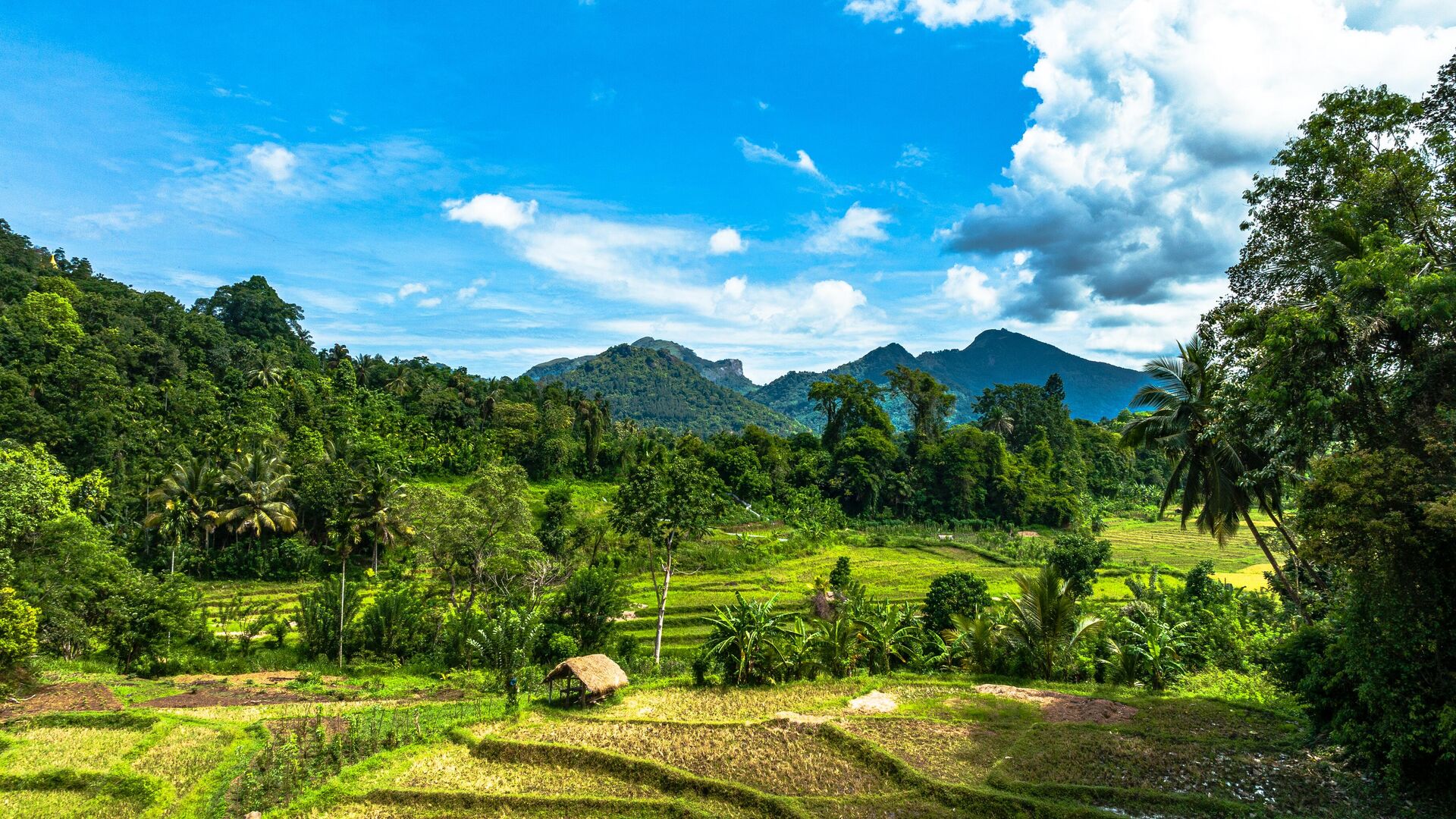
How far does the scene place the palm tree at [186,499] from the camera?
104 feet

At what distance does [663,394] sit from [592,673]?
15603 cm

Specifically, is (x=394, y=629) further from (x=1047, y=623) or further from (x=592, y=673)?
(x=1047, y=623)

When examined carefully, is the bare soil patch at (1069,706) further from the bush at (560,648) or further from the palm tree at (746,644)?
the bush at (560,648)

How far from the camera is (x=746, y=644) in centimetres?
1589

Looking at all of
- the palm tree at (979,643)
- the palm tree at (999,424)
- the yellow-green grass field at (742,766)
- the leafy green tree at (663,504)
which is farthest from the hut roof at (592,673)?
the palm tree at (999,424)

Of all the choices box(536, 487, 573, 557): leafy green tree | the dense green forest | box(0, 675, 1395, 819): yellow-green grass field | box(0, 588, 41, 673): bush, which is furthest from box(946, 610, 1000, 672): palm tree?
box(536, 487, 573, 557): leafy green tree

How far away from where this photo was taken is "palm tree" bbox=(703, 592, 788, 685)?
1593 cm

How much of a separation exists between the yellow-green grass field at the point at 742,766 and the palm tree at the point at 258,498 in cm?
2298

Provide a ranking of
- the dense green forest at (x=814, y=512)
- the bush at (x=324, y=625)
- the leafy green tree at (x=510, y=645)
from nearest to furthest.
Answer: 1. the dense green forest at (x=814, y=512)
2. the leafy green tree at (x=510, y=645)
3. the bush at (x=324, y=625)

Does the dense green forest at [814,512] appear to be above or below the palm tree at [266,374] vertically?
below

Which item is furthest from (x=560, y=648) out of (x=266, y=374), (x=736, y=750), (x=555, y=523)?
(x=266, y=374)

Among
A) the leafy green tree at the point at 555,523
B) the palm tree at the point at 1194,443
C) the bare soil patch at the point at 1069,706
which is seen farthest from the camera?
the leafy green tree at the point at 555,523

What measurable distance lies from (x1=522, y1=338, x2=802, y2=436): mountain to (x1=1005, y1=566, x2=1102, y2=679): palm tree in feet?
434

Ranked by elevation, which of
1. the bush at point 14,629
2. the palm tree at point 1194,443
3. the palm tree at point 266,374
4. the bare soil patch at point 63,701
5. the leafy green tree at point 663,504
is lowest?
the bare soil patch at point 63,701
